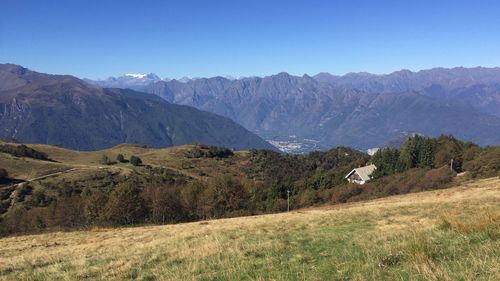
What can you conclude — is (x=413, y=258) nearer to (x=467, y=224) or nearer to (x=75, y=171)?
(x=467, y=224)

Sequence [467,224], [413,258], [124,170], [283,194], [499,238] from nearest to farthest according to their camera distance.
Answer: [413,258] → [499,238] → [467,224] → [283,194] → [124,170]

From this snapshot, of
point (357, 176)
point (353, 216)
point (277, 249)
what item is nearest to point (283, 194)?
point (357, 176)

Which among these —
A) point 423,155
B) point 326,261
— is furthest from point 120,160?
point 326,261

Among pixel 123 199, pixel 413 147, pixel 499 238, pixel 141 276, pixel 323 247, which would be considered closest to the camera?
pixel 499 238

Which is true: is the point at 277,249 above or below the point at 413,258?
below

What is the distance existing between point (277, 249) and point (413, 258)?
528cm

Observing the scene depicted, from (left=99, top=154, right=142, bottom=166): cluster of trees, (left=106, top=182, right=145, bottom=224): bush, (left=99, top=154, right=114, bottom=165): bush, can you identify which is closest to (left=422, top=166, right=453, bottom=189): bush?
(left=106, top=182, right=145, bottom=224): bush

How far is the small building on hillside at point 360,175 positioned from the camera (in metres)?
125

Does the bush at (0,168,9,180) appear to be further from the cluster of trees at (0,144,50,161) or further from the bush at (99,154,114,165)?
the bush at (99,154,114,165)

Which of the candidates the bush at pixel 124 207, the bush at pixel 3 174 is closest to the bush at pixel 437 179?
the bush at pixel 124 207

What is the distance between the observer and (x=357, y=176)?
5017 inches

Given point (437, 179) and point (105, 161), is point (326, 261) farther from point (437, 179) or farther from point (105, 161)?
point (105, 161)

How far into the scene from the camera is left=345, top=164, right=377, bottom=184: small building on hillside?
125131 mm

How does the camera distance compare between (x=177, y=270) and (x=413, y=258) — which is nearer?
(x=413, y=258)
